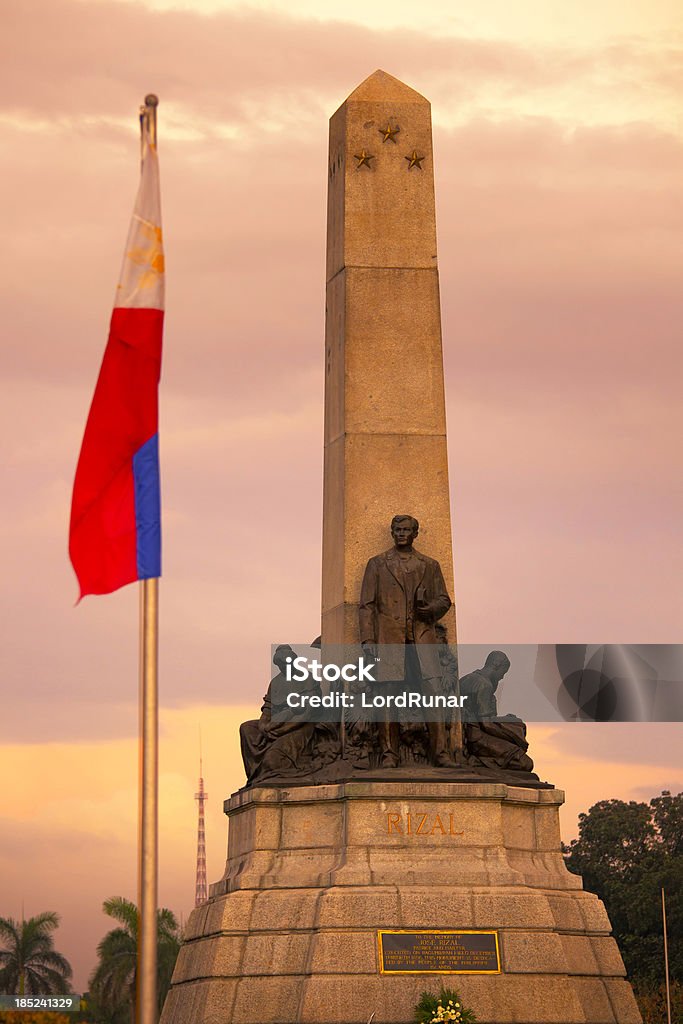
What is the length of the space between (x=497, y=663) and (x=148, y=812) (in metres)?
12.3

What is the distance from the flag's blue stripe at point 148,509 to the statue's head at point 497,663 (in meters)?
11.5

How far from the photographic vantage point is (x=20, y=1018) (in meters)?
22.0

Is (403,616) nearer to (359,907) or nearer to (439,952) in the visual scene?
Answer: (359,907)

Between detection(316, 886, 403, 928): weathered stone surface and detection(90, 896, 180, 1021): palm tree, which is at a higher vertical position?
detection(90, 896, 180, 1021): palm tree

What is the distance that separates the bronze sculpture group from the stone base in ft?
1.94

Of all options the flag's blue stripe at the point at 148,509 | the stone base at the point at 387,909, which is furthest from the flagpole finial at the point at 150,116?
the stone base at the point at 387,909

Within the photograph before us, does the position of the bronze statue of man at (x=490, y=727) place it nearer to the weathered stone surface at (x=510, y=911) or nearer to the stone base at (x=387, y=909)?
the stone base at (x=387, y=909)

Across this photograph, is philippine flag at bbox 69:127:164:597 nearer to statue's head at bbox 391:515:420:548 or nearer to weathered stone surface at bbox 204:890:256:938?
weathered stone surface at bbox 204:890:256:938

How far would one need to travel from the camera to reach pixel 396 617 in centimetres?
2562

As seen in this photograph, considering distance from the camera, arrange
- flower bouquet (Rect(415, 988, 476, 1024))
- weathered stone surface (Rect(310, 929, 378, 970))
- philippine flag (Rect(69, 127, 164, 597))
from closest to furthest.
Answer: philippine flag (Rect(69, 127, 164, 597)), flower bouquet (Rect(415, 988, 476, 1024)), weathered stone surface (Rect(310, 929, 378, 970))

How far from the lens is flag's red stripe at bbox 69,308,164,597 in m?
15.1

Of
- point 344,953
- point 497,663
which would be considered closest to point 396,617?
point 497,663

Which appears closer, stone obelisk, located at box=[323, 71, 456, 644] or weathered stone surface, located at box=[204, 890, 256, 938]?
weathered stone surface, located at box=[204, 890, 256, 938]

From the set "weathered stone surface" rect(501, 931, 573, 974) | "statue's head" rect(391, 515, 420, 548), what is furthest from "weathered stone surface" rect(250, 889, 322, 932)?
"statue's head" rect(391, 515, 420, 548)
